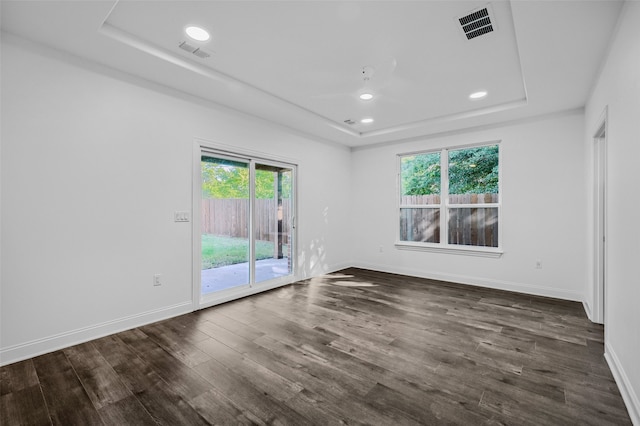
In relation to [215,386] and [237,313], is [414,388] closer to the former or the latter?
[215,386]

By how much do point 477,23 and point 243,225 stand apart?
351 cm

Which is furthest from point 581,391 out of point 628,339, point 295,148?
point 295,148

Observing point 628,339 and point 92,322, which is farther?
point 92,322

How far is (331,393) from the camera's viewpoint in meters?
2.04

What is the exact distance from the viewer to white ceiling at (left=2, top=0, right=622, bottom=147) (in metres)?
2.19

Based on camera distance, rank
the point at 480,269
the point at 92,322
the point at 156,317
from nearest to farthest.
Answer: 1. the point at 92,322
2. the point at 156,317
3. the point at 480,269

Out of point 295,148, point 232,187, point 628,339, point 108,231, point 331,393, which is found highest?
point 295,148

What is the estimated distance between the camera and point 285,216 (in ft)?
16.6

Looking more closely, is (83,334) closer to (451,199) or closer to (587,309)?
(451,199)

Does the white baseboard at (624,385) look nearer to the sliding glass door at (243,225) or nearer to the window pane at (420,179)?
the window pane at (420,179)

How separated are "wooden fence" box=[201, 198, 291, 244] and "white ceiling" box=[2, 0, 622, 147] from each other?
1.34 m

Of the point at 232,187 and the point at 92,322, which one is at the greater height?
the point at 232,187

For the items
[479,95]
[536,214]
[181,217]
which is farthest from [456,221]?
[181,217]

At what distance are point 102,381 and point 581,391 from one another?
337 centimetres
